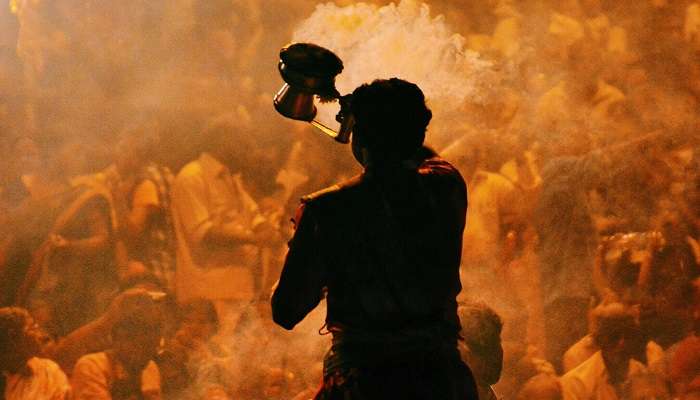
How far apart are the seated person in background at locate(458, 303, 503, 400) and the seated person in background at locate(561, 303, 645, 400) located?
2.36 metres

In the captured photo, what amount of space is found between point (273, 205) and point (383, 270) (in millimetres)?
4167

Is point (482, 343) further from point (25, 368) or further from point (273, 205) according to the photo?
point (25, 368)

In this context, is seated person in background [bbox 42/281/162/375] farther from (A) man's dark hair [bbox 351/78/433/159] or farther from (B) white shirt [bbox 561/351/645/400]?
(A) man's dark hair [bbox 351/78/433/159]

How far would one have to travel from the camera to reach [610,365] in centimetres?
554

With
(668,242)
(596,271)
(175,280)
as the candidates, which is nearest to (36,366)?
(175,280)

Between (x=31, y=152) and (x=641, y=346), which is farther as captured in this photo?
(x=31, y=152)

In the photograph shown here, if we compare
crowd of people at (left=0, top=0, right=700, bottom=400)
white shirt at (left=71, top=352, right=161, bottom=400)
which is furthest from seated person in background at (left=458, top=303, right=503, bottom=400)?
white shirt at (left=71, top=352, right=161, bottom=400)

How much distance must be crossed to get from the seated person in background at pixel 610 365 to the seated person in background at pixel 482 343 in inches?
92.9

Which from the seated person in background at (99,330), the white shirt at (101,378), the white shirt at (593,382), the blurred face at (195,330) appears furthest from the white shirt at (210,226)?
the white shirt at (593,382)

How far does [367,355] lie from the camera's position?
2.00 metres

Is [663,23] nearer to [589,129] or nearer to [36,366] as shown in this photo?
[589,129]

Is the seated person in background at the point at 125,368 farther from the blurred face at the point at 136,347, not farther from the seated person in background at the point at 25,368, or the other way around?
the seated person in background at the point at 25,368

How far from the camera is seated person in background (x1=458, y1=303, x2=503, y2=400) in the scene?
3.32 m

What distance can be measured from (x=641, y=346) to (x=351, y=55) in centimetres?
263
